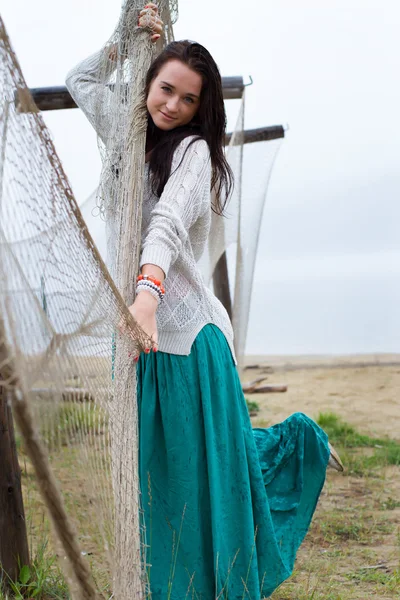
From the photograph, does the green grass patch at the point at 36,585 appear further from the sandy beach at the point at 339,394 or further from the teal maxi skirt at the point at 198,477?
the sandy beach at the point at 339,394

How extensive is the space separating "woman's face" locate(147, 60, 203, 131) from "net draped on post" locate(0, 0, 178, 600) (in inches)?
12.9

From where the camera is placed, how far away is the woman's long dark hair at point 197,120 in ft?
7.34

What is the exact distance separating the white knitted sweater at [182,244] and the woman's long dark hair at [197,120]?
1.6 inches

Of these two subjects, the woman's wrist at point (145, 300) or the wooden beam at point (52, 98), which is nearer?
the woman's wrist at point (145, 300)

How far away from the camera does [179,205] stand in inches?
82.3

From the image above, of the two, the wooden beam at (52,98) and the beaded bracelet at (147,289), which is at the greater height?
the wooden beam at (52,98)

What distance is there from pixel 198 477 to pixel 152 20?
1416 mm

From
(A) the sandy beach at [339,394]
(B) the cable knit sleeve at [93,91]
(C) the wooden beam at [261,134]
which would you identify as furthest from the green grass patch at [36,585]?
(A) the sandy beach at [339,394]

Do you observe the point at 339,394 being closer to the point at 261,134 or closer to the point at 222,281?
the point at 222,281

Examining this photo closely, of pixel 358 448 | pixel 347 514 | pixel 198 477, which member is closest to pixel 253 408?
pixel 358 448

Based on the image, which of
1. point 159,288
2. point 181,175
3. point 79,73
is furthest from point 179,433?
point 79,73

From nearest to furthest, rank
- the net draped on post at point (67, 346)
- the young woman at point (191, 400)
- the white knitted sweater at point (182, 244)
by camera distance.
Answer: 1. the net draped on post at point (67, 346)
2. the white knitted sweater at point (182, 244)
3. the young woman at point (191, 400)

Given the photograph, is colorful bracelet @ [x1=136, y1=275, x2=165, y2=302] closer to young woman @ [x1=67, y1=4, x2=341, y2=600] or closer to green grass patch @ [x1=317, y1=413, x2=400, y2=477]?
young woman @ [x1=67, y1=4, x2=341, y2=600]

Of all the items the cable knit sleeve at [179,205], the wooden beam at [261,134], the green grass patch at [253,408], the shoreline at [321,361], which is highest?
the wooden beam at [261,134]
